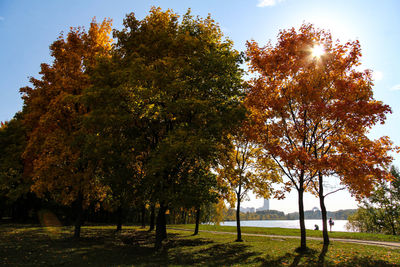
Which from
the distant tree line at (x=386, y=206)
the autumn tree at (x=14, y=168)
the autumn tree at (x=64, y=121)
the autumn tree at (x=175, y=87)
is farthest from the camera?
the distant tree line at (x=386, y=206)

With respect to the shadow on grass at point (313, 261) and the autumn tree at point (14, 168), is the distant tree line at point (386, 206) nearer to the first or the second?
the shadow on grass at point (313, 261)

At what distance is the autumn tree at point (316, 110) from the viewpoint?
12461mm

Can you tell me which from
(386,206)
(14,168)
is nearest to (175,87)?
(14,168)

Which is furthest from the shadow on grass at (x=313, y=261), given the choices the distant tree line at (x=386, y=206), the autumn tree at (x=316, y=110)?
the distant tree line at (x=386, y=206)

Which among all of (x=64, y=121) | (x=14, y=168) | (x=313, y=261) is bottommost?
(x=313, y=261)

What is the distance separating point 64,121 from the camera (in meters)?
18.1

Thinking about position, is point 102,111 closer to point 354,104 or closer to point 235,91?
point 235,91

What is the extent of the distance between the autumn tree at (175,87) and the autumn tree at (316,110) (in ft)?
6.92

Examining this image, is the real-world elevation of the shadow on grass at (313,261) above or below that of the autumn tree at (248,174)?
below

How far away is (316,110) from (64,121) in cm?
1724

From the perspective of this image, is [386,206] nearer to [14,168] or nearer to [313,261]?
[313,261]

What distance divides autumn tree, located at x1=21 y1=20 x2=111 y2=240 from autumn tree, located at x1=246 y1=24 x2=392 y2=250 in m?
11.6

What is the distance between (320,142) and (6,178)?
33.0 m

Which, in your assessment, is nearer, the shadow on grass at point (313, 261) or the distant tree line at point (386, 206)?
the shadow on grass at point (313, 261)
